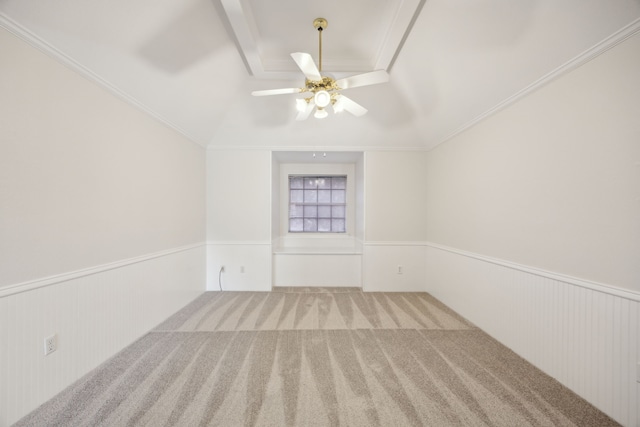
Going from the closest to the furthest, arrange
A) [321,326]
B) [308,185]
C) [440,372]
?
[440,372] < [321,326] < [308,185]

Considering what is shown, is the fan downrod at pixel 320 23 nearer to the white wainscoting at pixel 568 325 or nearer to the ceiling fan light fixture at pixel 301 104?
the ceiling fan light fixture at pixel 301 104

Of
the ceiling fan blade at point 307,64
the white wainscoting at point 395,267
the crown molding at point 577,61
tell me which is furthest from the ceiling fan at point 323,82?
the white wainscoting at point 395,267

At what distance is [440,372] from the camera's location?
187 centimetres

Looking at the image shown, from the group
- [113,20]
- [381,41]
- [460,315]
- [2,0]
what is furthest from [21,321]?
[460,315]

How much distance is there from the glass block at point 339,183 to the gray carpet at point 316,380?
2800mm

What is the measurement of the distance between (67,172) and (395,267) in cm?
382

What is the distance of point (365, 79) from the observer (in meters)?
1.83

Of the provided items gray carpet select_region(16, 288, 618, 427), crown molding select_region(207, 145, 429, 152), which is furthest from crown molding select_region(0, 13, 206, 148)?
gray carpet select_region(16, 288, 618, 427)

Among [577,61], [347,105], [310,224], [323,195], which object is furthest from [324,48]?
[310,224]

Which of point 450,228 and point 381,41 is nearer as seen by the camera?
point 381,41

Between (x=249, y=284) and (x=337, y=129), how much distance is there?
9.04 feet

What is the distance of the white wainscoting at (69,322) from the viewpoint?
137cm

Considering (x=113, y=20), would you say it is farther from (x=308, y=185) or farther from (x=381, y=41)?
(x=308, y=185)

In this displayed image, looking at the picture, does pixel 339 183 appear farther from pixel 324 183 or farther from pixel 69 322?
pixel 69 322
